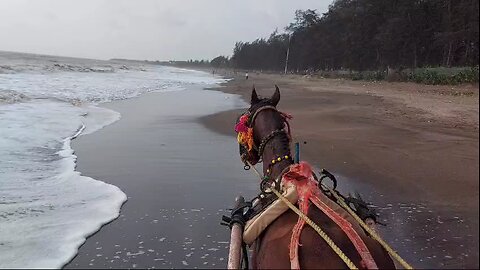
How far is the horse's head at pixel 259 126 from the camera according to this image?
3254mm

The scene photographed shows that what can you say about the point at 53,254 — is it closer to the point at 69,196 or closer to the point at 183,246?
the point at 183,246

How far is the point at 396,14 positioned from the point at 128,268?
45.2m

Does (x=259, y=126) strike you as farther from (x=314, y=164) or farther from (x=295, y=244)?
(x=314, y=164)

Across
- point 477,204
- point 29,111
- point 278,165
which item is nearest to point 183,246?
point 278,165

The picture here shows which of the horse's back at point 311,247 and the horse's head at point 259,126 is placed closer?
the horse's back at point 311,247

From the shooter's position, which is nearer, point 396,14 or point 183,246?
point 183,246

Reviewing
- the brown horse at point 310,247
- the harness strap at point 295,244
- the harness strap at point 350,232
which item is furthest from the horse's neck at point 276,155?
the harness strap at point 295,244

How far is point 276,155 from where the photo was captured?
314 cm

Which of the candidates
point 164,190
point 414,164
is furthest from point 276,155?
point 414,164

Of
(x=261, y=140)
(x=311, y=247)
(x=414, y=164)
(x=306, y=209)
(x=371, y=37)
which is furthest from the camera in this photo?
(x=371, y=37)

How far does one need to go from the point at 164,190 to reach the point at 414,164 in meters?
4.18

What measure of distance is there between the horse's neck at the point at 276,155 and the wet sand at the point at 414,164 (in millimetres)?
1127

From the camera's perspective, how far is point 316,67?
2933 inches

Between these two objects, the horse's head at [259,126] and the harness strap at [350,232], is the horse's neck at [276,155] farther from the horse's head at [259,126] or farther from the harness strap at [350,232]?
the harness strap at [350,232]
